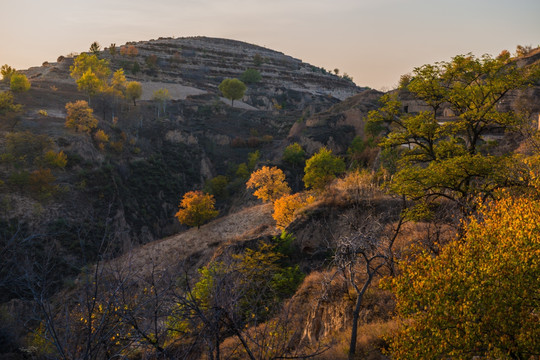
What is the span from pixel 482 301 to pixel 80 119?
62.7 m

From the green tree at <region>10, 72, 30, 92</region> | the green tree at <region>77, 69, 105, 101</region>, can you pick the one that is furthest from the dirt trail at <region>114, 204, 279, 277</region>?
the green tree at <region>10, 72, 30, 92</region>

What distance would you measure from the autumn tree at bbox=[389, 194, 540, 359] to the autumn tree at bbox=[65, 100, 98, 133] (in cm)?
6049

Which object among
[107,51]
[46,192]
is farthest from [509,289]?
[107,51]

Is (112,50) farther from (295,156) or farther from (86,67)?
(295,156)

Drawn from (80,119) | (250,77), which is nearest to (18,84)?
(80,119)

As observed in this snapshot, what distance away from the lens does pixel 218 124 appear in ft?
283

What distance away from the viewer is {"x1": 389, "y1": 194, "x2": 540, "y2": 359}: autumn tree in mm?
6961

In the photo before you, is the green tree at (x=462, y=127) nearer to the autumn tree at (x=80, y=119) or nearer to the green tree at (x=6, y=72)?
the autumn tree at (x=80, y=119)

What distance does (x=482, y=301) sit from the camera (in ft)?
23.4

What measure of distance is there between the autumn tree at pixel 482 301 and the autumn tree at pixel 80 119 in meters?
60.5

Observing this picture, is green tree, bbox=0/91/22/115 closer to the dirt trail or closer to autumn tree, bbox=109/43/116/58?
the dirt trail

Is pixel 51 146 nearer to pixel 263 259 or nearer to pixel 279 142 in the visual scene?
pixel 263 259

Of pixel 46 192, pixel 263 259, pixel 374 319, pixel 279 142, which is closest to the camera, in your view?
pixel 374 319

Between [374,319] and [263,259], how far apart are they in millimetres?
12139
